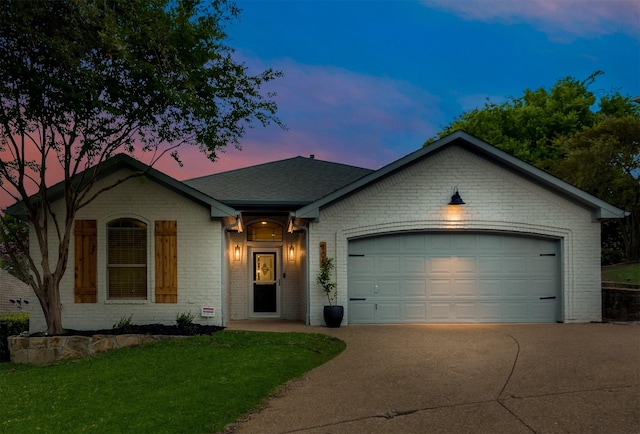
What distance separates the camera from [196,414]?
6.15m

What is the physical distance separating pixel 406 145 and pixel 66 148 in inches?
998

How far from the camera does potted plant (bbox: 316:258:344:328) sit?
13.1 metres

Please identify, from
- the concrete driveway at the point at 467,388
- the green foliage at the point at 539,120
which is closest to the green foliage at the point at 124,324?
the concrete driveway at the point at 467,388

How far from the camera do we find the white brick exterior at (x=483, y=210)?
1377 cm

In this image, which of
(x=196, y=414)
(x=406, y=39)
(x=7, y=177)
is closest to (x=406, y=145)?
(x=406, y=39)

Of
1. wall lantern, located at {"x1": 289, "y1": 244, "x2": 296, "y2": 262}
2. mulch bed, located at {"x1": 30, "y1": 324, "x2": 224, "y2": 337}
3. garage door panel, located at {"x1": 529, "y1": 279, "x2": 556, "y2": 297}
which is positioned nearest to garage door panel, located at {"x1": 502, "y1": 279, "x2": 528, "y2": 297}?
garage door panel, located at {"x1": 529, "y1": 279, "x2": 556, "y2": 297}

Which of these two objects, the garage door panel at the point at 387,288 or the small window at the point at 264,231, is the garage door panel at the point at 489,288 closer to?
the garage door panel at the point at 387,288

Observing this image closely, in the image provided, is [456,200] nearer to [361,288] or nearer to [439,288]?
[439,288]

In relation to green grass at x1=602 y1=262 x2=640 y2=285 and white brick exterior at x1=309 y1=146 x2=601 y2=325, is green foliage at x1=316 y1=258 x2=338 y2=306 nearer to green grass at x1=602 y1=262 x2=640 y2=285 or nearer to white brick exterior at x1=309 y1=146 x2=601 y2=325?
white brick exterior at x1=309 y1=146 x2=601 y2=325

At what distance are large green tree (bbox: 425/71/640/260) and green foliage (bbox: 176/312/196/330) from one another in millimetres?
15424

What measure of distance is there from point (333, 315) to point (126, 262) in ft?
16.5

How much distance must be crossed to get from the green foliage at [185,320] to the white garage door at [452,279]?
12.8 ft

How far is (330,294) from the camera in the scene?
13.5m

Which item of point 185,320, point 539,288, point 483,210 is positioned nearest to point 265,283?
point 185,320
